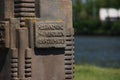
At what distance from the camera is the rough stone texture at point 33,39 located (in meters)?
11.2

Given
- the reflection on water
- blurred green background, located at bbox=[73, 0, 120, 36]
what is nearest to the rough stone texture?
the reflection on water

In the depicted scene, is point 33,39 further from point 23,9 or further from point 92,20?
point 92,20

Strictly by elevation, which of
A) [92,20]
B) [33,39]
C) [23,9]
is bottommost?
[92,20]

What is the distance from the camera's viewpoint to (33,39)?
11242 millimetres

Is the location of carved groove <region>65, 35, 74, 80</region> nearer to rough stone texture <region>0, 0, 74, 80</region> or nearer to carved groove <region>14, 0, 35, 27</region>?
rough stone texture <region>0, 0, 74, 80</region>

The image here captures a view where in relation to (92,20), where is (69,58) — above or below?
above

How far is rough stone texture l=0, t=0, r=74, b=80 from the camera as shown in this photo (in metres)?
11.2

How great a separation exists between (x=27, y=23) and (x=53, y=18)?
22.3 inches

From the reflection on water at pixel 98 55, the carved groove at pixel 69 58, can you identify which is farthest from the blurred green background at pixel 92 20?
the carved groove at pixel 69 58

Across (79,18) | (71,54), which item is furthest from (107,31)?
(71,54)

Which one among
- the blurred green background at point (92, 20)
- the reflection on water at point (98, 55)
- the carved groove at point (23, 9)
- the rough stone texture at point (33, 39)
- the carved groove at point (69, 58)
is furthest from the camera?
the blurred green background at point (92, 20)

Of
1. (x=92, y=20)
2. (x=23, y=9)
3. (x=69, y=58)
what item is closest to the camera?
(x=23, y=9)

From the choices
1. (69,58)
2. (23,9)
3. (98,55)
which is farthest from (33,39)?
(98,55)

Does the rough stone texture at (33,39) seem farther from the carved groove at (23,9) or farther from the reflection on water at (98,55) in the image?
the reflection on water at (98,55)
